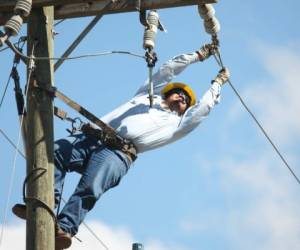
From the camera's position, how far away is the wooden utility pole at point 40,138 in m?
7.01

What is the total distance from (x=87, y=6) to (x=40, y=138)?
1330 mm

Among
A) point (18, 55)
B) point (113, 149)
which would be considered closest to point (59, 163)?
point (113, 149)

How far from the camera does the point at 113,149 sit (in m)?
7.95

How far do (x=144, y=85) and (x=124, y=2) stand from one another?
4.03 ft

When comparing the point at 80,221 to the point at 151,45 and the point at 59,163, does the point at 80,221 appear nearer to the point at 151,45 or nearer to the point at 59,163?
the point at 59,163

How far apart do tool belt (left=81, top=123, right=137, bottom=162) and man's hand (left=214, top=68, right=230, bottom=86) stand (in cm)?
113

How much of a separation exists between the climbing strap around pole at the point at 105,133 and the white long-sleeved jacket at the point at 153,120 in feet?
0.39

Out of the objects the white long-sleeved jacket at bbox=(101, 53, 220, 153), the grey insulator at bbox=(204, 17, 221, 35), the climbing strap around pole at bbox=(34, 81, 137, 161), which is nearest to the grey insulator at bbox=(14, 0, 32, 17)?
the climbing strap around pole at bbox=(34, 81, 137, 161)

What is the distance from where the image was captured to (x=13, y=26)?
750 centimetres

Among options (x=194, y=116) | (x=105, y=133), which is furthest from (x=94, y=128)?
(x=194, y=116)

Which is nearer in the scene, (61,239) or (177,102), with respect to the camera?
(61,239)

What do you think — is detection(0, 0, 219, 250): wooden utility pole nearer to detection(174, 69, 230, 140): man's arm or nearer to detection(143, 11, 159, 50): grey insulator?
detection(143, 11, 159, 50): grey insulator

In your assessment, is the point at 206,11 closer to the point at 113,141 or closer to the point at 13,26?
the point at 113,141

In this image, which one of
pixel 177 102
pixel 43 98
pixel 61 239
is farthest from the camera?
pixel 177 102
